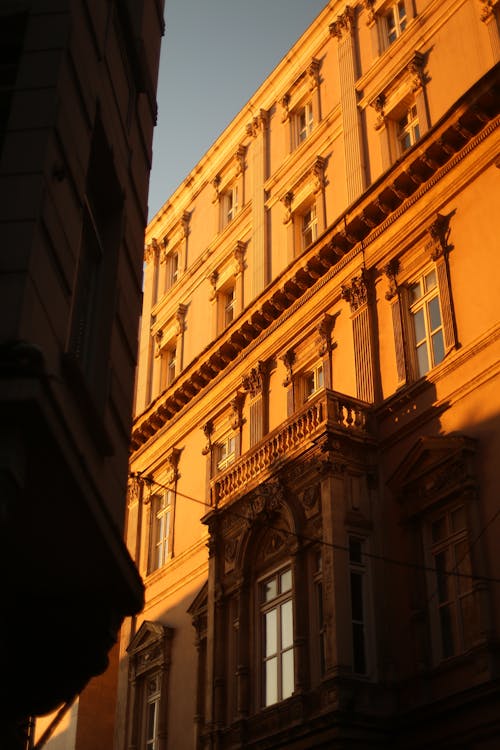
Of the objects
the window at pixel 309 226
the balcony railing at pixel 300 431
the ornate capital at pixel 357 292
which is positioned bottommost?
the balcony railing at pixel 300 431

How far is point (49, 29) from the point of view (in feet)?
30.8

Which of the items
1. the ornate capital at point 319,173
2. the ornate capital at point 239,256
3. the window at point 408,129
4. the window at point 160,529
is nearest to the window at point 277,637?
the window at point 160,529

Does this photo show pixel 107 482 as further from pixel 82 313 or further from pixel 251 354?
pixel 251 354

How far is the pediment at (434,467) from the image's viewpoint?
63.7 feet

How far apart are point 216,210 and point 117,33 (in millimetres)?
24226

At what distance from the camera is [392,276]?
23.9m

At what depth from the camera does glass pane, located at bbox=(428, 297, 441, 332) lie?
22227mm

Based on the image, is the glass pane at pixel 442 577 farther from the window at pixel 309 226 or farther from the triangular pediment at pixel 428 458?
the window at pixel 309 226

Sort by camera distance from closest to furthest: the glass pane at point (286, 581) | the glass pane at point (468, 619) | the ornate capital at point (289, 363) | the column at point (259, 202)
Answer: the glass pane at point (468, 619)
the glass pane at point (286, 581)
the ornate capital at point (289, 363)
the column at point (259, 202)

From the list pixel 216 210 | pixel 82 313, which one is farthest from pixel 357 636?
pixel 216 210

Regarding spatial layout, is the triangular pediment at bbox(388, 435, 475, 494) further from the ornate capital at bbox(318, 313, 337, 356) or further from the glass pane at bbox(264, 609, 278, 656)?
the ornate capital at bbox(318, 313, 337, 356)

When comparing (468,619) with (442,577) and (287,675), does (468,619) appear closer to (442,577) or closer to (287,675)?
(442,577)

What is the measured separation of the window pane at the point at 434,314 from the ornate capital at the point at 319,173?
7.45 meters

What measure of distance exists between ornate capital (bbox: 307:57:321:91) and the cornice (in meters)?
7.59
